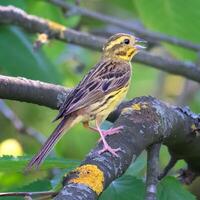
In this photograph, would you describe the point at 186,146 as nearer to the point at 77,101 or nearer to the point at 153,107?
the point at 153,107

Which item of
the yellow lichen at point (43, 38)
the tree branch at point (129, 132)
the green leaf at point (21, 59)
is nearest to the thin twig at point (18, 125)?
the green leaf at point (21, 59)

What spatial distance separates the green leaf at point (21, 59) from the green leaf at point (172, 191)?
1907 millimetres

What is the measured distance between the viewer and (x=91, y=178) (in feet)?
8.91

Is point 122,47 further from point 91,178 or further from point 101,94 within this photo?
point 91,178

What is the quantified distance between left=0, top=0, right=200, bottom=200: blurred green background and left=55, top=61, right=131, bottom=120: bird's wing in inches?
14.4

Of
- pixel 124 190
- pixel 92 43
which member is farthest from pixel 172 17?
pixel 124 190

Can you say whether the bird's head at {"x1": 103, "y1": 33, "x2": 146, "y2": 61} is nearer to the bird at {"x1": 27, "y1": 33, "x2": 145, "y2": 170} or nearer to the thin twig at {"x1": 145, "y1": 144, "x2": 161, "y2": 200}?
the bird at {"x1": 27, "y1": 33, "x2": 145, "y2": 170}

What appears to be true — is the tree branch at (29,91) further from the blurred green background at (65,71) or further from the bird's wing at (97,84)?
the blurred green background at (65,71)

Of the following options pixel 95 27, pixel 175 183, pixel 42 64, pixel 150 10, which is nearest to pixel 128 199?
pixel 175 183

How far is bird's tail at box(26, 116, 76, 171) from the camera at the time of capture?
10.5 ft

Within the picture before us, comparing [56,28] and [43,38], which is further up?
[56,28]

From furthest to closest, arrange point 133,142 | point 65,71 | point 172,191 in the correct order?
point 65,71 < point 172,191 < point 133,142

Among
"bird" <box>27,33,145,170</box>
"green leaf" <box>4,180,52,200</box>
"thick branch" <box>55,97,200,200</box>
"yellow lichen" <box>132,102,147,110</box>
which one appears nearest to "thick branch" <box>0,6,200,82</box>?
"bird" <box>27,33,145,170</box>

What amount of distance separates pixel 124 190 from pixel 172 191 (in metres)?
0.24
